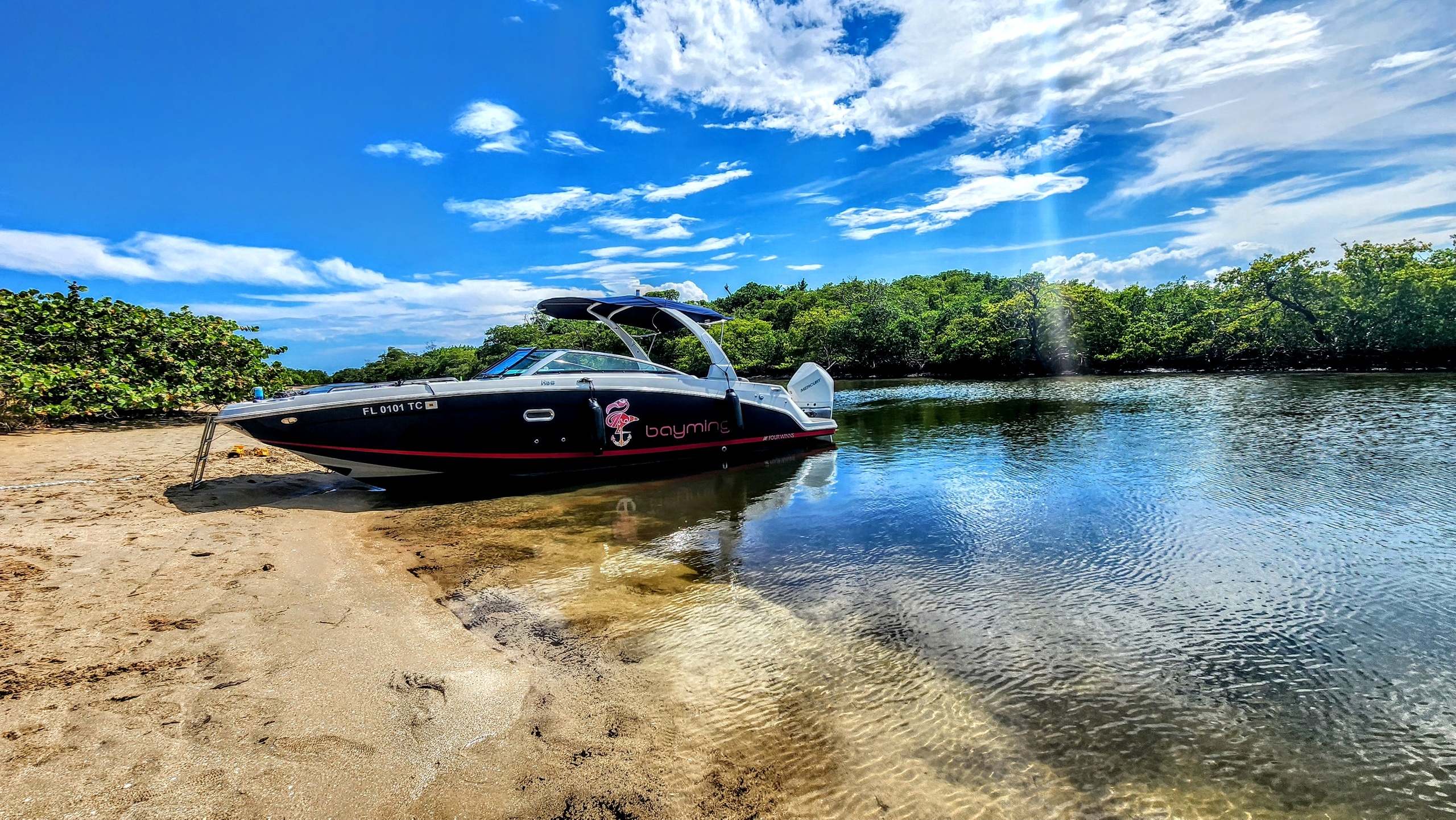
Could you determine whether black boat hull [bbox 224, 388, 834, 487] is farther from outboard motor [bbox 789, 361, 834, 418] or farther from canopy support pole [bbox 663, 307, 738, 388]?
outboard motor [bbox 789, 361, 834, 418]

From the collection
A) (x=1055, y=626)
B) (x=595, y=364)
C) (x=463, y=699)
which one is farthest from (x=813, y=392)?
(x=463, y=699)

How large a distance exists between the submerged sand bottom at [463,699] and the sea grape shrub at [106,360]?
8.65 m

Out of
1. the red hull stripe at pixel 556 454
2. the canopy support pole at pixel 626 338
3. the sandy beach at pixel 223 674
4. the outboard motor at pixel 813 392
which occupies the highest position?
the canopy support pole at pixel 626 338

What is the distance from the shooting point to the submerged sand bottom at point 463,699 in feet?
7.84

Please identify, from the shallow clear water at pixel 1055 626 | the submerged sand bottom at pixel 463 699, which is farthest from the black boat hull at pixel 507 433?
the submerged sand bottom at pixel 463 699

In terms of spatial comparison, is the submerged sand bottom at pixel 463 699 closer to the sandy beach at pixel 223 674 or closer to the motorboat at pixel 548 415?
the sandy beach at pixel 223 674

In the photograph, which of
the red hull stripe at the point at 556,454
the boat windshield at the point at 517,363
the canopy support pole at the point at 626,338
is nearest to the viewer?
the red hull stripe at the point at 556,454

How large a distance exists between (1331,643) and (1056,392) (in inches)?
942

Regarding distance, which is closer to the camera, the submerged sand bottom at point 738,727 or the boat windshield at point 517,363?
the submerged sand bottom at point 738,727

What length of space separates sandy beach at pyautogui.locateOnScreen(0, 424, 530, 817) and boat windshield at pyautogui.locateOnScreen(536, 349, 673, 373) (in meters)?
3.80

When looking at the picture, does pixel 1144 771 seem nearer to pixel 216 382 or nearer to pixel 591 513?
pixel 591 513

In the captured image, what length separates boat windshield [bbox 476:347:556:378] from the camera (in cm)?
895

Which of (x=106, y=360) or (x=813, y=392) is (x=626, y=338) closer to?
(x=813, y=392)

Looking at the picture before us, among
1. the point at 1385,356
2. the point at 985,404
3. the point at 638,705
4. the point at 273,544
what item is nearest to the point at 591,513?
the point at 273,544
